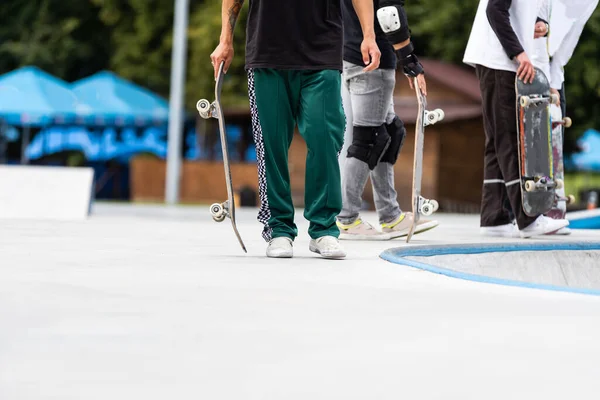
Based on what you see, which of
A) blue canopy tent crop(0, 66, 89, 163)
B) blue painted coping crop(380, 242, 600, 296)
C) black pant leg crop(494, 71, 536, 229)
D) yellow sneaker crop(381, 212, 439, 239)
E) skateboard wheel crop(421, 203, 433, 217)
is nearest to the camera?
blue painted coping crop(380, 242, 600, 296)

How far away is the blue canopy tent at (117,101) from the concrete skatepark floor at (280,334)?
17.9m

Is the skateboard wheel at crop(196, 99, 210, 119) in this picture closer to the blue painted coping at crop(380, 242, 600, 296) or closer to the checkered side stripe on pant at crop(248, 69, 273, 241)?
the checkered side stripe on pant at crop(248, 69, 273, 241)

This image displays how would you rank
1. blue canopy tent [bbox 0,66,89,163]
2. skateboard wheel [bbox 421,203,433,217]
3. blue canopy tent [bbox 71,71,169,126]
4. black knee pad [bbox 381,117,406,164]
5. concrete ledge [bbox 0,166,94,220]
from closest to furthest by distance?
skateboard wheel [bbox 421,203,433,217] < black knee pad [bbox 381,117,406,164] < concrete ledge [bbox 0,166,94,220] < blue canopy tent [bbox 0,66,89,163] < blue canopy tent [bbox 71,71,169,126]

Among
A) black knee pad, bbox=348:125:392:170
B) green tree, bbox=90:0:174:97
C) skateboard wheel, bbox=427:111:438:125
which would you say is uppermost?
green tree, bbox=90:0:174:97

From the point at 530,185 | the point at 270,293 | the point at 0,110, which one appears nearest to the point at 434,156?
the point at 0,110

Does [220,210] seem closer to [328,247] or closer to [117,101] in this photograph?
[328,247]

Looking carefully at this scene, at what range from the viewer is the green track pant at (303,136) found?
5.37 metres

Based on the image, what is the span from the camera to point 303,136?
5.42m

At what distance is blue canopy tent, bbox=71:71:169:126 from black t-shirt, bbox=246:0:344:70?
17.1 meters

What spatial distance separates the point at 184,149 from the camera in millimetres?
28109

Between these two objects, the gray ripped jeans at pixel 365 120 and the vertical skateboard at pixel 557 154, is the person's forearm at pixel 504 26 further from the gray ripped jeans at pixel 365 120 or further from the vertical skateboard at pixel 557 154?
the vertical skateboard at pixel 557 154

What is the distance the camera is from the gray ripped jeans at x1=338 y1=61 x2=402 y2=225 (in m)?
6.65

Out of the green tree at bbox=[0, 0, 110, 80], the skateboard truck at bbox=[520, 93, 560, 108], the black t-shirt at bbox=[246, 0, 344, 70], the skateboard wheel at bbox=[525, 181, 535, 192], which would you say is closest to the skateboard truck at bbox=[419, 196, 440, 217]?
the skateboard wheel at bbox=[525, 181, 535, 192]

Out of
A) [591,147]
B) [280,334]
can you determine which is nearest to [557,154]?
[280,334]
